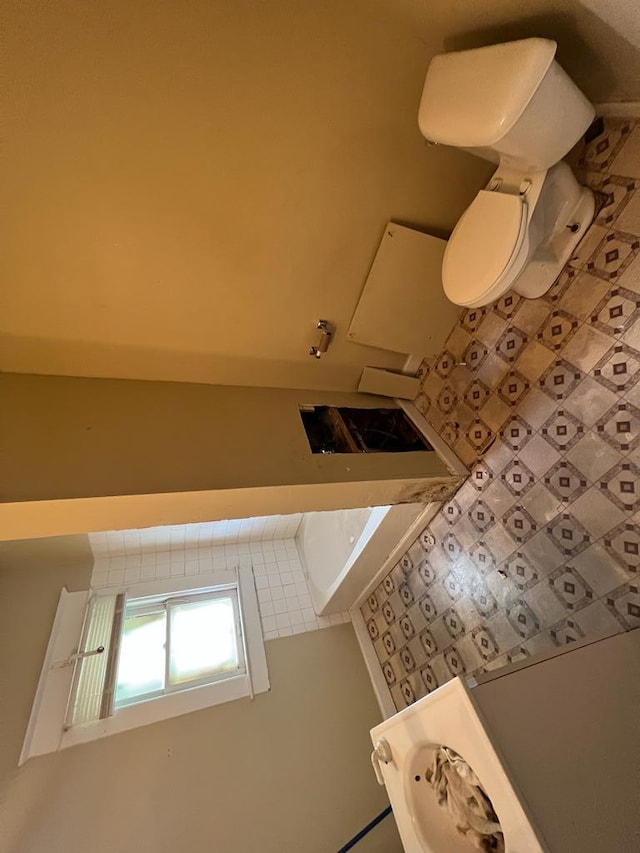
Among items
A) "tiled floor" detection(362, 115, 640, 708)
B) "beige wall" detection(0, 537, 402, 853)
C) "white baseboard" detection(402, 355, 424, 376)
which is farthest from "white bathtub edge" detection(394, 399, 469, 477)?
"beige wall" detection(0, 537, 402, 853)

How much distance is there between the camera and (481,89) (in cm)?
85

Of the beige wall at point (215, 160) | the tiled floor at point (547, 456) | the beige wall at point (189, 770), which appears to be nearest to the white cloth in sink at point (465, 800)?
the tiled floor at point (547, 456)

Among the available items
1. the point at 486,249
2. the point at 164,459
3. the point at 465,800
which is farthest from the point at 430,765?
the point at 486,249

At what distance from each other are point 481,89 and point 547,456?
110cm

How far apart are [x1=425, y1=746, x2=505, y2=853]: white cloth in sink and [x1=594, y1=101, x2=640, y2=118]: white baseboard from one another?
179 cm

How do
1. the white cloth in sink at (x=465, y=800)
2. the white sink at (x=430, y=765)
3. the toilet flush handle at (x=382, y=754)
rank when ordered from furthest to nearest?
the toilet flush handle at (x=382, y=754)
the white cloth in sink at (x=465, y=800)
the white sink at (x=430, y=765)

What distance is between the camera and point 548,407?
1.23 m

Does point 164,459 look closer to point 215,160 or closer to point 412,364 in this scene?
point 215,160

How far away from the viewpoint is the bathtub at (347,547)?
5.80ft

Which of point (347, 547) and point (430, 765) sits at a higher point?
point (347, 547)

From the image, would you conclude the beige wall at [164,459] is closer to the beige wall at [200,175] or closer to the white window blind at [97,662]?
the beige wall at [200,175]

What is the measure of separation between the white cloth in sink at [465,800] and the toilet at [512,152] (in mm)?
1268

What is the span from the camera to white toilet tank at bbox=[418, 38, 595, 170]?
801 mm

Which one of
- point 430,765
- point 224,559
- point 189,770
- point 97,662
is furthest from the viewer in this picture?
point 224,559
